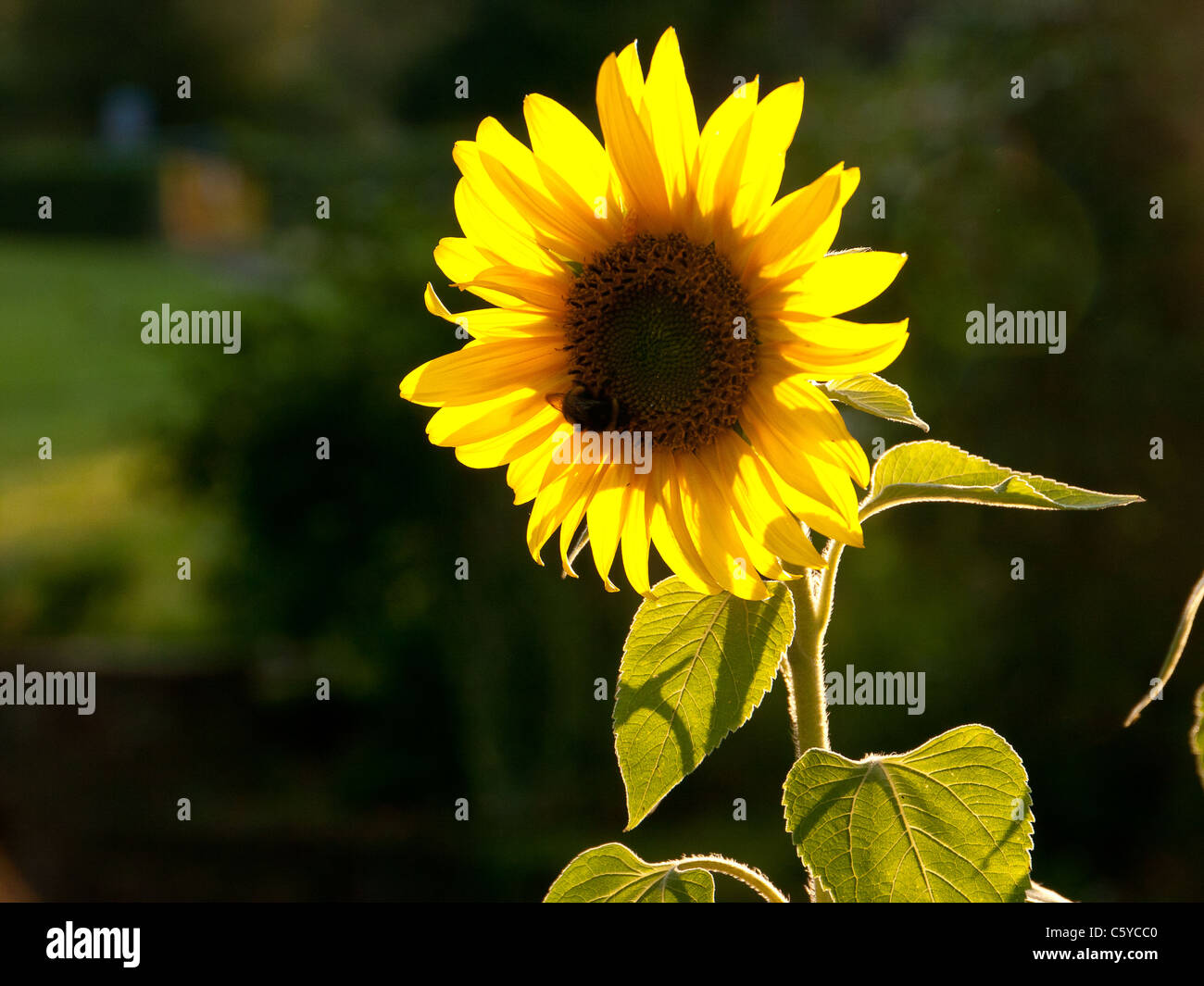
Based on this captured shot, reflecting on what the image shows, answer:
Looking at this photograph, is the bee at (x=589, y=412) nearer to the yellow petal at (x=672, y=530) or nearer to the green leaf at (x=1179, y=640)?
the yellow petal at (x=672, y=530)

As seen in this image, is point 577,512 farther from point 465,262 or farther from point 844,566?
point 844,566

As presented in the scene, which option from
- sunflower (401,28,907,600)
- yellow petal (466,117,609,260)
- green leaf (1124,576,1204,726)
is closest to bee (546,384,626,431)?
sunflower (401,28,907,600)

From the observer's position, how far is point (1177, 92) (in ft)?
10.8

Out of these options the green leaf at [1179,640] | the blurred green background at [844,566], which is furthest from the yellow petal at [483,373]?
the blurred green background at [844,566]

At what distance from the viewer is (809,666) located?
0.71 meters

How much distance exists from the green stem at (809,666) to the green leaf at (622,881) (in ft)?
0.42

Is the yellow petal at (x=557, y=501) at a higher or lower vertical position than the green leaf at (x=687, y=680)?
higher

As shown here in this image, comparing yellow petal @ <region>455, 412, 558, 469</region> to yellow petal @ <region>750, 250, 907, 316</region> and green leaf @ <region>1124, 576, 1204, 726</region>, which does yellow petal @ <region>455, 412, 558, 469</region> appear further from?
green leaf @ <region>1124, 576, 1204, 726</region>

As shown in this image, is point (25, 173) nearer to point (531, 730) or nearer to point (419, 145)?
point (419, 145)

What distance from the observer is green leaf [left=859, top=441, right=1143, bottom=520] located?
66cm

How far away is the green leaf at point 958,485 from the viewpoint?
66 cm

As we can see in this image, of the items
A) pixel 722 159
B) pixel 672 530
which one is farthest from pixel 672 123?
pixel 672 530

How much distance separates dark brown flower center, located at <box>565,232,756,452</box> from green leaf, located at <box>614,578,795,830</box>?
0.48ft

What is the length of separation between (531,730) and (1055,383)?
1.73 meters
